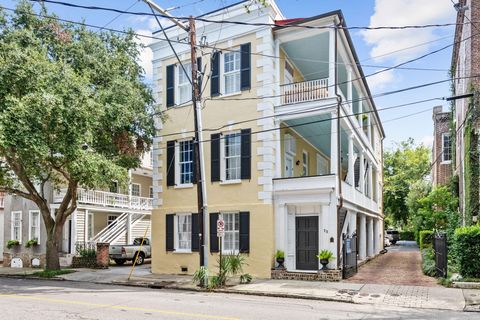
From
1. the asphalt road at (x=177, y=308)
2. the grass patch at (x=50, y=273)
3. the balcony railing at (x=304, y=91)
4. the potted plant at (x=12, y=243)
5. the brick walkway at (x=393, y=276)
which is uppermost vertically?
the balcony railing at (x=304, y=91)

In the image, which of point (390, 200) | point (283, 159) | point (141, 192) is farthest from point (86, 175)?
point (390, 200)

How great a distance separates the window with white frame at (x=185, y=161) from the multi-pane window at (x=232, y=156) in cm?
185

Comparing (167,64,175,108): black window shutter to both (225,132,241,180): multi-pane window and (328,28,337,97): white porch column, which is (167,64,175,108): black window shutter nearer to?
(225,132,241,180): multi-pane window

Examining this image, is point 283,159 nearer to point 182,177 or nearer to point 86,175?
point 182,177

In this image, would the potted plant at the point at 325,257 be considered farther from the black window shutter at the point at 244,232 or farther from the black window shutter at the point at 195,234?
the black window shutter at the point at 195,234

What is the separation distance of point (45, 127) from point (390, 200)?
143 ft

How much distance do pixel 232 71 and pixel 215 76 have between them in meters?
0.82

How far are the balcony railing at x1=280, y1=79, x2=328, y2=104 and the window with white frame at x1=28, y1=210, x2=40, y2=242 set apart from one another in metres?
16.3

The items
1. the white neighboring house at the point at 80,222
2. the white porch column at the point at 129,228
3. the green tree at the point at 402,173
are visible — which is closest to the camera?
the white neighboring house at the point at 80,222

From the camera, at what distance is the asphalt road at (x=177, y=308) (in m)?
10.0

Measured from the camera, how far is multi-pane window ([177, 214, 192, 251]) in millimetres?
20141

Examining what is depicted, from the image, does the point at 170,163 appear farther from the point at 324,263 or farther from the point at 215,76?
the point at 324,263

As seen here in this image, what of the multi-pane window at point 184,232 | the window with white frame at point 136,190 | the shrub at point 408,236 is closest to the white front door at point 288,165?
the multi-pane window at point 184,232

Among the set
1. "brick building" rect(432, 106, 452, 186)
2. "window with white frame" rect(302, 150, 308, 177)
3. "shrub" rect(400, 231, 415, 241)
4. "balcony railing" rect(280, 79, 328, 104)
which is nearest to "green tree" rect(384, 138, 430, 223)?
"shrub" rect(400, 231, 415, 241)
